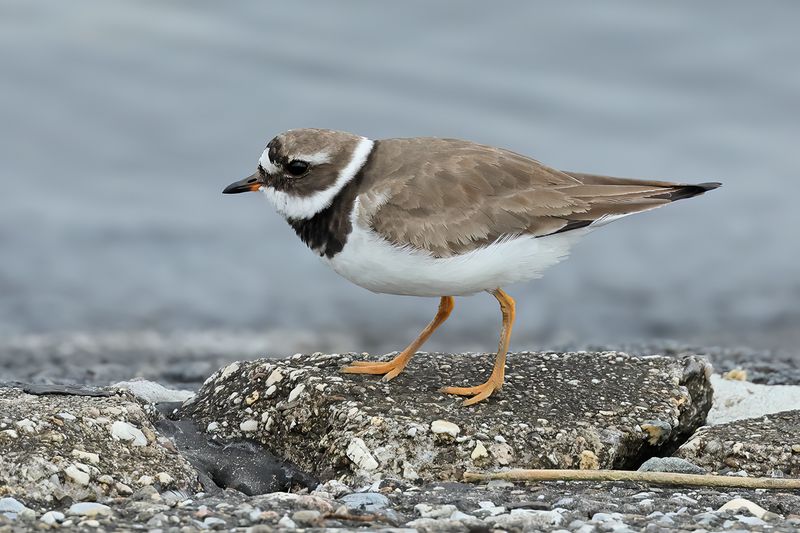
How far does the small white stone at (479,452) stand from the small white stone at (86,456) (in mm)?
1537

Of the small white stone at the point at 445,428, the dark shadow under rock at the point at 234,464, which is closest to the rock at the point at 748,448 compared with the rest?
the small white stone at the point at 445,428

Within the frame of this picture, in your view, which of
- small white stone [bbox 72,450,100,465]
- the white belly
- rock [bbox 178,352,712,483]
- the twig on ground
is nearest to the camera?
small white stone [bbox 72,450,100,465]

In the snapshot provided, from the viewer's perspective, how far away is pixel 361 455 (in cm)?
451

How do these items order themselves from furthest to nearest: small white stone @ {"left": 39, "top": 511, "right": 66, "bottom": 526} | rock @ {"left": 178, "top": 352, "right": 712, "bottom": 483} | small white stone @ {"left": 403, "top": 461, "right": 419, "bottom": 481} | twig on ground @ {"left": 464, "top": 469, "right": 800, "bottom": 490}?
rock @ {"left": 178, "top": 352, "right": 712, "bottom": 483}
small white stone @ {"left": 403, "top": 461, "right": 419, "bottom": 481}
twig on ground @ {"left": 464, "top": 469, "right": 800, "bottom": 490}
small white stone @ {"left": 39, "top": 511, "right": 66, "bottom": 526}

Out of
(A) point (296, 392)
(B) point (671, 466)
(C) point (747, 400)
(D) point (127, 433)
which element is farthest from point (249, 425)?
(C) point (747, 400)

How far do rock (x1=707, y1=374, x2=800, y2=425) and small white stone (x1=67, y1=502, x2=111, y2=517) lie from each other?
3.17m

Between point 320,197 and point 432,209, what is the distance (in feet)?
1.79

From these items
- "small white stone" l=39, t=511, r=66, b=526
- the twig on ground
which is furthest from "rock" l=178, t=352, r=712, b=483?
"small white stone" l=39, t=511, r=66, b=526

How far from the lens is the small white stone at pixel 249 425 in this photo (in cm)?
498

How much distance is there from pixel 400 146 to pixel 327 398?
4.36 feet

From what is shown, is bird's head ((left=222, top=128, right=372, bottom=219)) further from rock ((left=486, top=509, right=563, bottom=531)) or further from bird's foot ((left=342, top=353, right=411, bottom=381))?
rock ((left=486, top=509, right=563, bottom=531))

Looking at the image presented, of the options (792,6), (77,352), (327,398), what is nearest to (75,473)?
(327,398)

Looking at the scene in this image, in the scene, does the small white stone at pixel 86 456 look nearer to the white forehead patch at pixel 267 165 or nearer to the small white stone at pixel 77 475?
the small white stone at pixel 77 475

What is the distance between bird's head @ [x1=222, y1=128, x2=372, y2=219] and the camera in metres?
5.21
